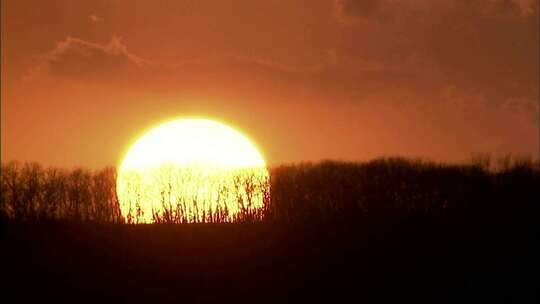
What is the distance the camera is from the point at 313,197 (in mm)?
46188

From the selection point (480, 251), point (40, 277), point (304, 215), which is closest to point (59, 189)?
point (304, 215)

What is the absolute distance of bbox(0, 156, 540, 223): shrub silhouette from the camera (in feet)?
137

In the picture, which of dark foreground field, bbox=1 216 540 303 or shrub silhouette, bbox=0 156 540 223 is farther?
shrub silhouette, bbox=0 156 540 223

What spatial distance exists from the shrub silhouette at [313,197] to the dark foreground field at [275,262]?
9.24ft

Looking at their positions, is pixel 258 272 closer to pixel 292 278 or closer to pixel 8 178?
pixel 292 278

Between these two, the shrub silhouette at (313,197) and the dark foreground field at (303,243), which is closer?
the dark foreground field at (303,243)

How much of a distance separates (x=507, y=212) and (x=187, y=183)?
19306 mm

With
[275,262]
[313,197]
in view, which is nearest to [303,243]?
[275,262]

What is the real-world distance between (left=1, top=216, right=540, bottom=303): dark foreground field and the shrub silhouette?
2815mm

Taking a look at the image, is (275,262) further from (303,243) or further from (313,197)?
(313,197)

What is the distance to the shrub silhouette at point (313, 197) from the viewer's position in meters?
41.7

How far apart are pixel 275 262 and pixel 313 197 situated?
17502 mm

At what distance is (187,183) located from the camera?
43969 millimetres

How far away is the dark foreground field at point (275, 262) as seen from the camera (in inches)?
936
